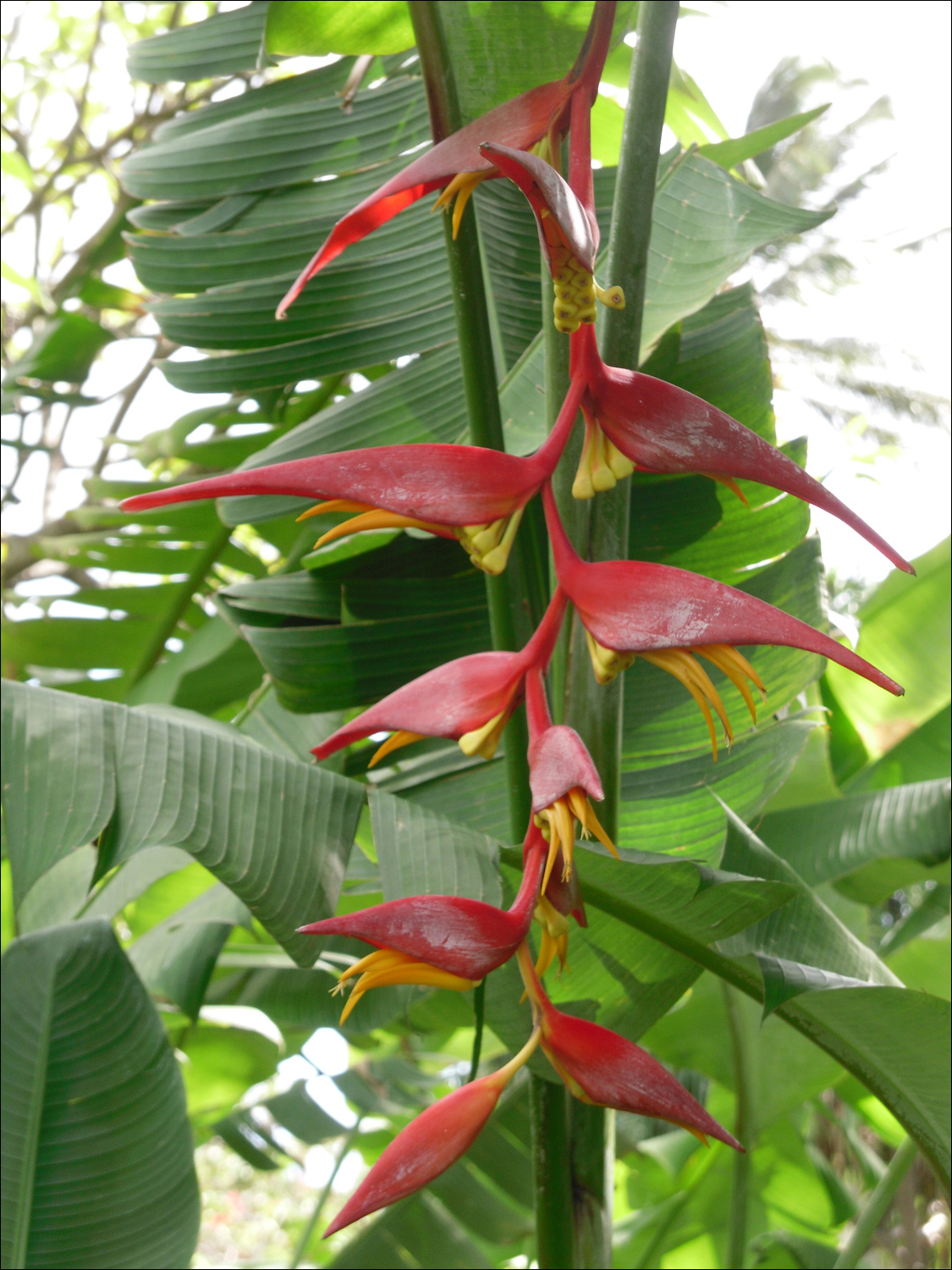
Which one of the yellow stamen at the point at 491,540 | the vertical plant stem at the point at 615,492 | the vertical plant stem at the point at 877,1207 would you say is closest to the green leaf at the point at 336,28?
the vertical plant stem at the point at 615,492

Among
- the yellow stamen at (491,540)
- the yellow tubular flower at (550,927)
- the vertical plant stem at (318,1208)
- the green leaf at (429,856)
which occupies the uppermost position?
the yellow stamen at (491,540)

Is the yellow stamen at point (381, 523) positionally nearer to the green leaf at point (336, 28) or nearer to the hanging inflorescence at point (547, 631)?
the hanging inflorescence at point (547, 631)

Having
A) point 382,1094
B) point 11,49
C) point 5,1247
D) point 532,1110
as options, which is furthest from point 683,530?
point 11,49

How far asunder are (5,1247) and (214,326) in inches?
22.6

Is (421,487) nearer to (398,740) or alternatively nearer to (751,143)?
(398,740)

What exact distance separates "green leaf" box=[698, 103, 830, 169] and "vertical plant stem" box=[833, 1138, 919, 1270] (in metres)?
0.64

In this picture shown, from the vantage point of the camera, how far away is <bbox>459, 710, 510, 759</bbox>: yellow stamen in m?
0.20

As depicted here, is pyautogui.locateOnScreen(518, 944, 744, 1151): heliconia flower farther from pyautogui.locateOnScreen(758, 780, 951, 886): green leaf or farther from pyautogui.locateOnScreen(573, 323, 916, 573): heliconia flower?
pyautogui.locateOnScreen(758, 780, 951, 886): green leaf

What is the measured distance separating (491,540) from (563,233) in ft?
0.22

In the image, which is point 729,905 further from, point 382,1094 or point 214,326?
point 382,1094

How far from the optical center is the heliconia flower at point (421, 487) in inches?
7.5

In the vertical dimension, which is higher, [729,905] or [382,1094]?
[729,905]

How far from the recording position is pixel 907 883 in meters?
0.66

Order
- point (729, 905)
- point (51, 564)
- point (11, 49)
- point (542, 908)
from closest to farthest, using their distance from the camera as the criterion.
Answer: point (542, 908) < point (729, 905) < point (51, 564) < point (11, 49)
